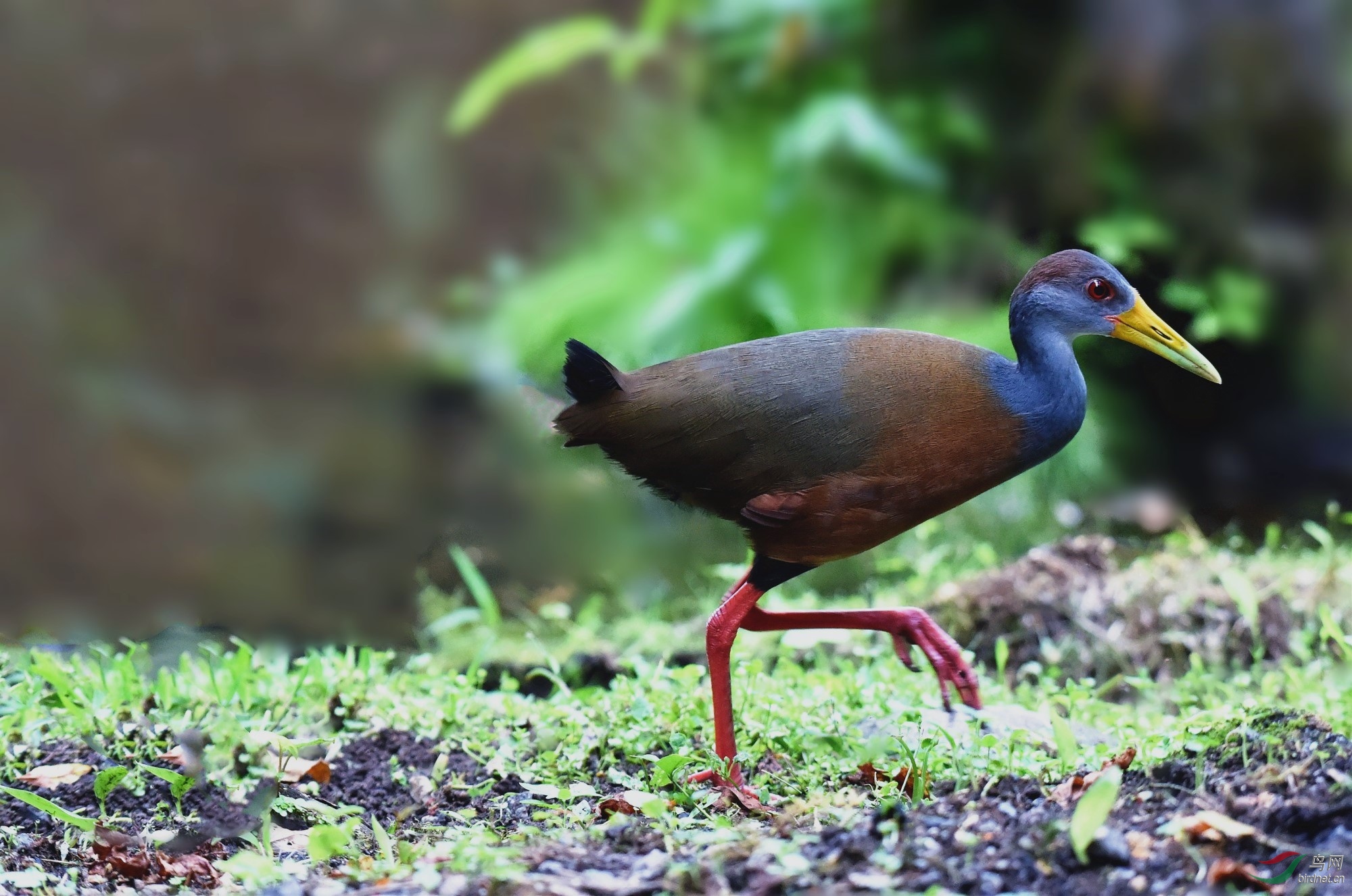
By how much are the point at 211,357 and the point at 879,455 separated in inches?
205

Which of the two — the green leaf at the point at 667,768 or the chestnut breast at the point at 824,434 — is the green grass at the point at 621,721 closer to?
the green leaf at the point at 667,768

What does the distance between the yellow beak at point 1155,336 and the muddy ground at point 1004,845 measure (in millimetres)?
994

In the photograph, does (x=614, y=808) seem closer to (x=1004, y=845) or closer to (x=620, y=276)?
(x=1004, y=845)

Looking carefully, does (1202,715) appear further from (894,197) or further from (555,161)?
(555,161)

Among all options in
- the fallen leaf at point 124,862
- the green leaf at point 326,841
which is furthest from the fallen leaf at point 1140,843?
the fallen leaf at point 124,862

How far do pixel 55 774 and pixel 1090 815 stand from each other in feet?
8.22

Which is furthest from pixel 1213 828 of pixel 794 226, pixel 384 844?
pixel 794 226

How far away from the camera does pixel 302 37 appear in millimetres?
7770

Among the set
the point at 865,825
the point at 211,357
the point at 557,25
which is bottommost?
the point at 865,825

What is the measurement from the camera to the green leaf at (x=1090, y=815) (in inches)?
82.8

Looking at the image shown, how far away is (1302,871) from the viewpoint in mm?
2021

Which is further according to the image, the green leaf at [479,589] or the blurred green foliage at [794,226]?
the blurred green foliage at [794,226]

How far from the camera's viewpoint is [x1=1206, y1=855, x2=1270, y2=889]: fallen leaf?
2004mm

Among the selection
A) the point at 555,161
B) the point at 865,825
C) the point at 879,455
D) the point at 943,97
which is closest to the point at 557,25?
the point at 555,161
